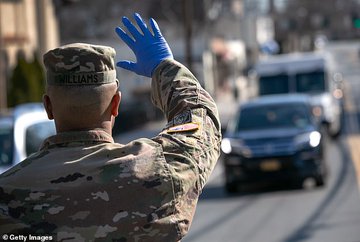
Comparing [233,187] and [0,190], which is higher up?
[0,190]

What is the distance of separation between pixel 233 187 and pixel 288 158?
1.18 meters

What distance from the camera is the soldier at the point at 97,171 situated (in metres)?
3.11

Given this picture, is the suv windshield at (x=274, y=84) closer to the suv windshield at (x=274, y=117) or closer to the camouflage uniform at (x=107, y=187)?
the suv windshield at (x=274, y=117)

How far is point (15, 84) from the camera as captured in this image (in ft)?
105

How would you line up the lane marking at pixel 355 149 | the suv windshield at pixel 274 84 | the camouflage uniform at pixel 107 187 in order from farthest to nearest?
the suv windshield at pixel 274 84 < the lane marking at pixel 355 149 < the camouflage uniform at pixel 107 187

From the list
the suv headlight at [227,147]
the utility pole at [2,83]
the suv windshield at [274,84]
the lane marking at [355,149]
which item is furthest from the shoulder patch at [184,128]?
the utility pole at [2,83]

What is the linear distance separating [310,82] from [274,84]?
1041 millimetres

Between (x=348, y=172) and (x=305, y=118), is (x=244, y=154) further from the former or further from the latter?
(x=348, y=172)

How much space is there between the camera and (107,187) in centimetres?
314

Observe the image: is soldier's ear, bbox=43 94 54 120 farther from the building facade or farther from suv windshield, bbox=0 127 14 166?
the building facade

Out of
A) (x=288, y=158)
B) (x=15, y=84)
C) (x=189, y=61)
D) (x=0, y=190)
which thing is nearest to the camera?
(x=0, y=190)

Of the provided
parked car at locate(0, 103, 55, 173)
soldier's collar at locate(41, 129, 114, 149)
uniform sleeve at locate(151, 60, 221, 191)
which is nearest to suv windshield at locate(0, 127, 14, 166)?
parked car at locate(0, 103, 55, 173)

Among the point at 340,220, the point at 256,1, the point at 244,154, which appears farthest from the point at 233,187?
the point at 256,1

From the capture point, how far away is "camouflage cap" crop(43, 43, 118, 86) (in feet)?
10.6
